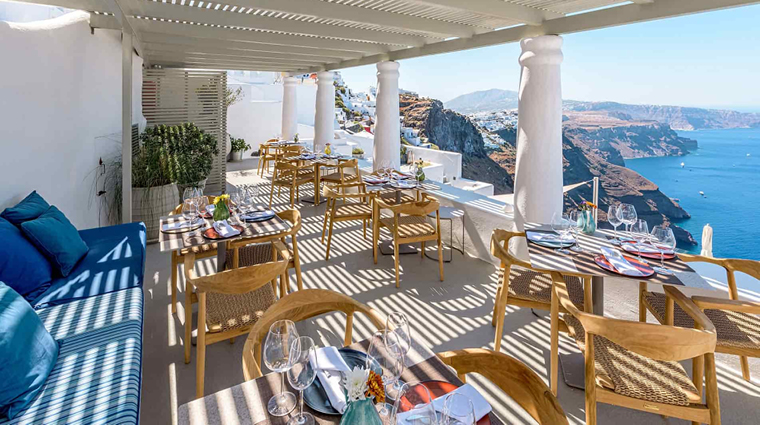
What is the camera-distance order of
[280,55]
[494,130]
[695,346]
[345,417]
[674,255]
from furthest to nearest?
[494,130], [280,55], [674,255], [695,346], [345,417]

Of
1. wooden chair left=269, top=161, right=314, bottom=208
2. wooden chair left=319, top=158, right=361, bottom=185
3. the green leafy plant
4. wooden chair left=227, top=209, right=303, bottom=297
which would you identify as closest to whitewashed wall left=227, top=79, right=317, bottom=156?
the green leafy plant

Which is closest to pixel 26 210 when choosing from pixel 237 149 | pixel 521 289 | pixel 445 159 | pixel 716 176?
pixel 521 289

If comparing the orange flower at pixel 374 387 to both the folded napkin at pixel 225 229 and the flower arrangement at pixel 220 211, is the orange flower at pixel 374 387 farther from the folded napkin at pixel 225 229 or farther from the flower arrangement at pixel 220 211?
the flower arrangement at pixel 220 211

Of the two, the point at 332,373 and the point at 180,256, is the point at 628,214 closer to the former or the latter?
the point at 332,373

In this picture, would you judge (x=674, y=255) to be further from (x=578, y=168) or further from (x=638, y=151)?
(x=638, y=151)

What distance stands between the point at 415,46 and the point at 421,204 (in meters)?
2.71

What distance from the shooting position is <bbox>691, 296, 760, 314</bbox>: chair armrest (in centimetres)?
175

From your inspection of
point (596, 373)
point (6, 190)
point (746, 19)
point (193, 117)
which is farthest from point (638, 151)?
point (746, 19)

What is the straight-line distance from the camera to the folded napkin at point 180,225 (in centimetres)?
274

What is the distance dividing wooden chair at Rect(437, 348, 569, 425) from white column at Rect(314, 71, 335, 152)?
274 inches

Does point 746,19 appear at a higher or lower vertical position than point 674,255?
higher

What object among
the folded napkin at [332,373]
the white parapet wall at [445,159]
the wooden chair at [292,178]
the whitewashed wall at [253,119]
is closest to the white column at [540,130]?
the folded napkin at [332,373]

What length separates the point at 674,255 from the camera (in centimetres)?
224

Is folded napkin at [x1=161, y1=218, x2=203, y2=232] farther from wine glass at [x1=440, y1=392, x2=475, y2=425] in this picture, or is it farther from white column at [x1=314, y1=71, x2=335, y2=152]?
white column at [x1=314, y1=71, x2=335, y2=152]
